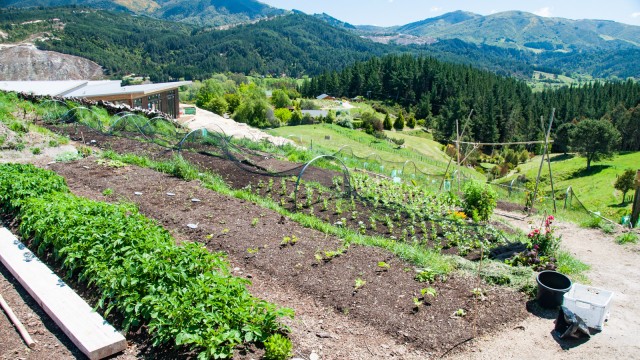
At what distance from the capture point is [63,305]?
5.56m

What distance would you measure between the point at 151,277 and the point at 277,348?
1.89 m

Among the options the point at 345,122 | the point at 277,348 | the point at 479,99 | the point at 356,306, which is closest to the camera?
the point at 277,348

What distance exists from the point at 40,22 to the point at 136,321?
638 feet

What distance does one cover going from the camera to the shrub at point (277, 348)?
4621 millimetres

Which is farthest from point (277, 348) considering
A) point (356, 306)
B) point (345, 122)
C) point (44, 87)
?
point (345, 122)

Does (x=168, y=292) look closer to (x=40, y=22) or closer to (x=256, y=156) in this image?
(x=256, y=156)

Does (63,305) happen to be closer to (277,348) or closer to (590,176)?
(277,348)

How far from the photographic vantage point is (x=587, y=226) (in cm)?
1172

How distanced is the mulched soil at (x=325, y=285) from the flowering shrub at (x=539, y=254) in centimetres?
142

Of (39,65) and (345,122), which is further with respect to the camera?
(39,65)

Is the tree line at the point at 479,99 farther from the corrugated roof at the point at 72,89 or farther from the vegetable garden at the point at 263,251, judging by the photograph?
the vegetable garden at the point at 263,251

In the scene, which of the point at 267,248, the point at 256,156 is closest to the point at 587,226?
the point at 267,248

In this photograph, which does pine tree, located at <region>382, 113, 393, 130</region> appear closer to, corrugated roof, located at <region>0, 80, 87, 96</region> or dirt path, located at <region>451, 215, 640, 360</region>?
corrugated roof, located at <region>0, 80, 87, 96</region>

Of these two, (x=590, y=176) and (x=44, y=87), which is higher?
(x=44, y=87)
